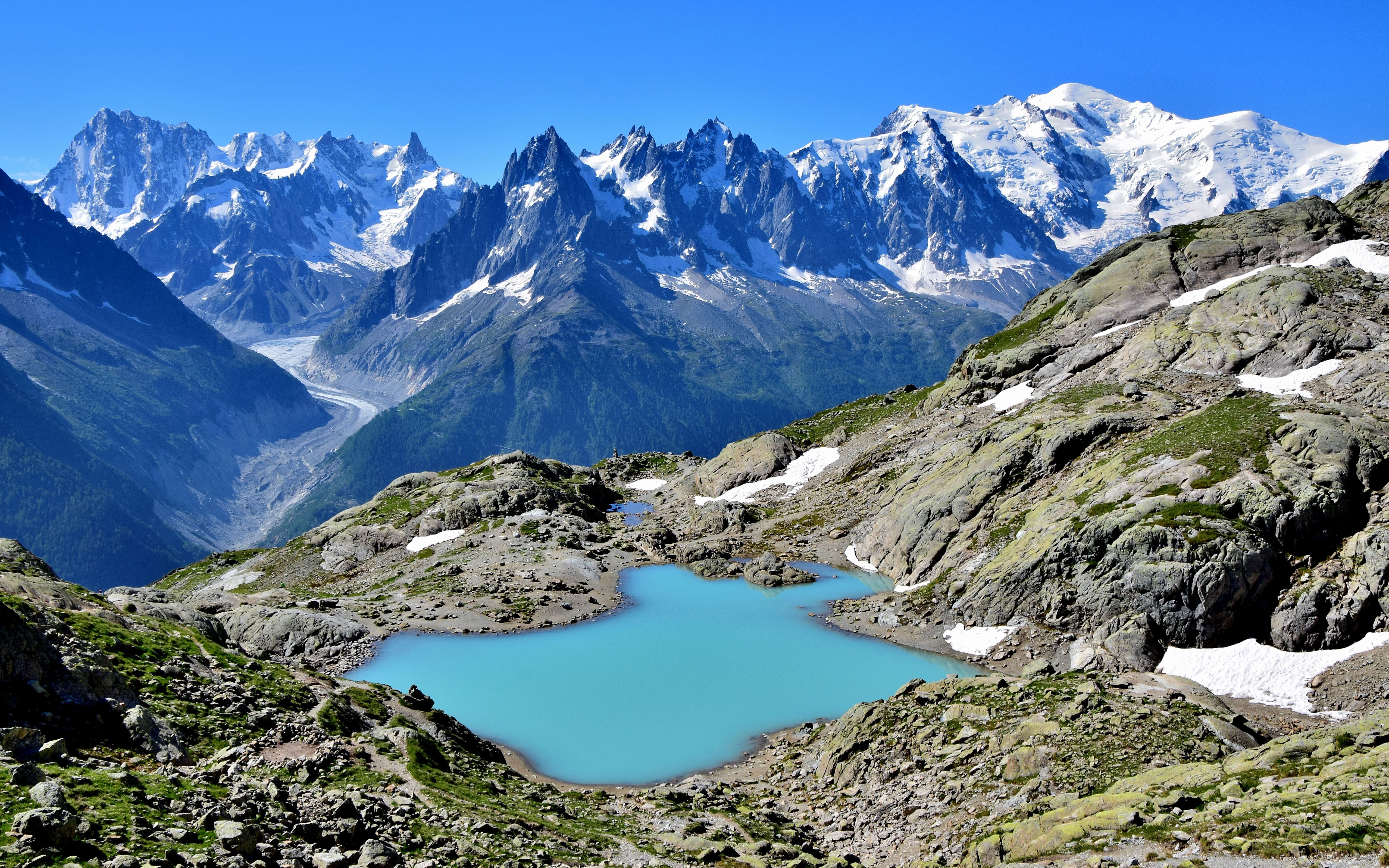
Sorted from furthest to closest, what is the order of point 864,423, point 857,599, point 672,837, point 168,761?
point 864,423, point 857,599, point 672,837, point 168,761

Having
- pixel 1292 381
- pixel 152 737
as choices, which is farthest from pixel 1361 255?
pixel 152 737

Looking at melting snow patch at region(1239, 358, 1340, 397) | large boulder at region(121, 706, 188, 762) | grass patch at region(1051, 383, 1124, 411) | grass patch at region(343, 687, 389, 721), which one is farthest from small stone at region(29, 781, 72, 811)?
melting snow patch at region(1239, 358, 1340, 397)

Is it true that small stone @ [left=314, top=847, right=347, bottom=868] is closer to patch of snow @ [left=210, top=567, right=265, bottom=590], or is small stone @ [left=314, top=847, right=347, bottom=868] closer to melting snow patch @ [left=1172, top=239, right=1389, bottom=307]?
patch of snow @ [left=210, top=567, right=265, bottom=590]

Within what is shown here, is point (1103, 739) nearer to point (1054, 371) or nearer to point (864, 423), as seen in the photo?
point (1054, 371)

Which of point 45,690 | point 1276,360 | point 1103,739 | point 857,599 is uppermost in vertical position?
point 1276,360

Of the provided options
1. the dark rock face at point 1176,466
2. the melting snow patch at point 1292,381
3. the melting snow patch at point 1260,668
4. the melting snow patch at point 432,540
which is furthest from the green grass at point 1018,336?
the melting snow patch at point 432,540

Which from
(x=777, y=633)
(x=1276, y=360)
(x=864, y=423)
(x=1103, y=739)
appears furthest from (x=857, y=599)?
(x=864, y=423)
